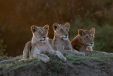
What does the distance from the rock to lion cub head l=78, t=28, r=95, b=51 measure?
1.21m

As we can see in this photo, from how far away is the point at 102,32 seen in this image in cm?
2609

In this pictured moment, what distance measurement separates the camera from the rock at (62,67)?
1255 centimetres

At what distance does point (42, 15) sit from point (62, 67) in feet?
52.6

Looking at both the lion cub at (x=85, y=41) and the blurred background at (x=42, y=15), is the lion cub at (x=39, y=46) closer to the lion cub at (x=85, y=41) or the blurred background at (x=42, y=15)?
the lion cub at (x=85, y=41)

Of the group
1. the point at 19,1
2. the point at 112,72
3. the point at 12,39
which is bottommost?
the point at 112,72

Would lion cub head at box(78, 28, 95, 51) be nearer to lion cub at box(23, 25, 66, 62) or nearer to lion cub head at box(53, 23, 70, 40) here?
lion cub head at box(53, 23, 70, 40)

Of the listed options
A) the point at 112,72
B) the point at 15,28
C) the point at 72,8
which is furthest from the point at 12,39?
the point at 112,72

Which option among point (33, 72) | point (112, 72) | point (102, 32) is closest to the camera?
point (33, 72)

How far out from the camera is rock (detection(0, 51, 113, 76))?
41.2 ft

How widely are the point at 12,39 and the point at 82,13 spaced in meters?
3.80

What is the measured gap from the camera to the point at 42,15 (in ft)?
94.0

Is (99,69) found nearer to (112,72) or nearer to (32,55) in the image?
(112,72)

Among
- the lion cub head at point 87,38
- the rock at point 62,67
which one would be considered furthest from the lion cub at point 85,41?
the rock at point 62,67

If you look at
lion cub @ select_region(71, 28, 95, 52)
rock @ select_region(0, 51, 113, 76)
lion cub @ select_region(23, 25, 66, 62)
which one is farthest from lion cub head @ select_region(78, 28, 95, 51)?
lion cub @ select_region(23, 25, 66, 62)
